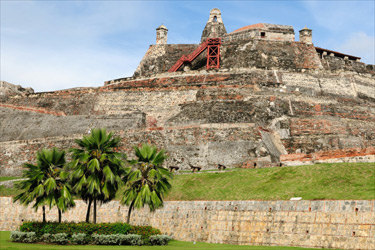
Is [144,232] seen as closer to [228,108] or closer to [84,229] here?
[84,229]

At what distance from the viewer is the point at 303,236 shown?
19.9 m

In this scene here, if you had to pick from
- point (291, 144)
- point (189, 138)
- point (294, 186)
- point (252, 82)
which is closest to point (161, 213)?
point (294, 186)

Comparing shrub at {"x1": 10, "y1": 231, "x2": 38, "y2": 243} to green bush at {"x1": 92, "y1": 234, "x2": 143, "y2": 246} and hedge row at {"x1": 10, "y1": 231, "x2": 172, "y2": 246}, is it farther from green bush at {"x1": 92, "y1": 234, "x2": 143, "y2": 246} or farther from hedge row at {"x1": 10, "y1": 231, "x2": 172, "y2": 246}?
green bush at {"x1": 92, "y1": 234, "x2": 143, "y2": 246}

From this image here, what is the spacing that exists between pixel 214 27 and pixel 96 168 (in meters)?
41.9

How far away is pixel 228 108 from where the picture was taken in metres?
41.9

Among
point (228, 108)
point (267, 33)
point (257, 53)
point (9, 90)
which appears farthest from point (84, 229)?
point (267, 33)

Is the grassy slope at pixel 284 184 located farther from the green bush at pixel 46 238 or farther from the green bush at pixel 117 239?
the green bush at pixel 46 238

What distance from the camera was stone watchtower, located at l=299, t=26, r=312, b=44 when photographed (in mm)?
56875

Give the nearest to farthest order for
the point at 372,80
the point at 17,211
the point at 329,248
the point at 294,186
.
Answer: the point at 329,248 < the point at 294,186 < the point at 17,211 < the point at 372,80

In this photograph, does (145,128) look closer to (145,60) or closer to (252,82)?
(252,82)

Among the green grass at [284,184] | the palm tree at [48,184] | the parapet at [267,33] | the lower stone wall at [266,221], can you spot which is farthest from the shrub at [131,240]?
the parapet at [267,33]

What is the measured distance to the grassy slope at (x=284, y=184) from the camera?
70.4 ft

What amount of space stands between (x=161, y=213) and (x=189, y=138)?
1279 centimetres

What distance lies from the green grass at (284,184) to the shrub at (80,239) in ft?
21.3
